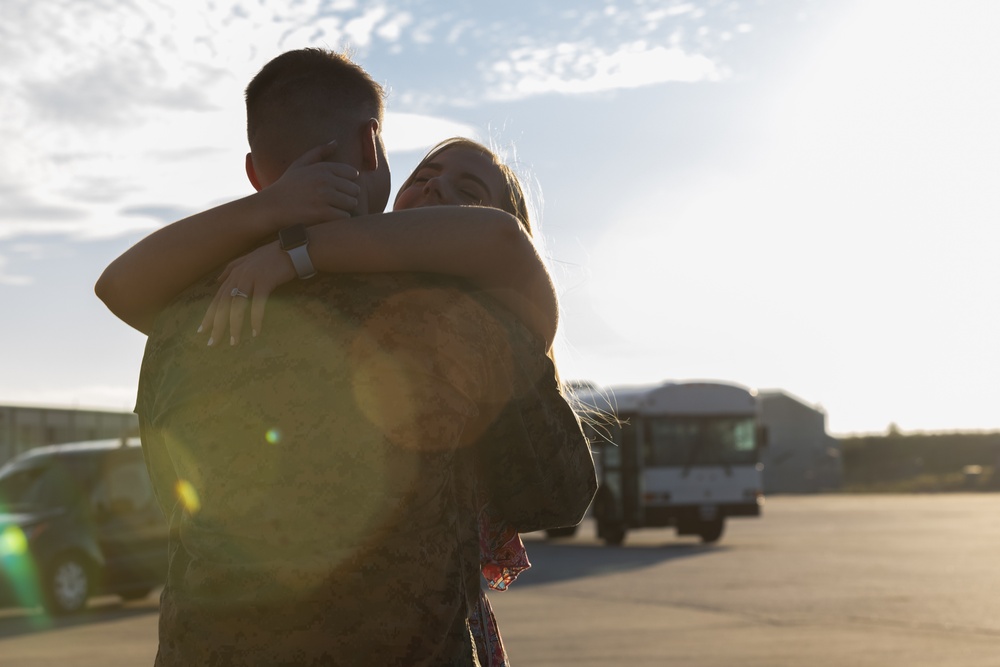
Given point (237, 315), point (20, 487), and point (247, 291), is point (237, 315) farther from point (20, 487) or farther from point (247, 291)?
point (20, 487)

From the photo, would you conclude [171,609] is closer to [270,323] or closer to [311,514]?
[311,514]

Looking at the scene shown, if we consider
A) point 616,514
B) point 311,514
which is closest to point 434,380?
point 311,514

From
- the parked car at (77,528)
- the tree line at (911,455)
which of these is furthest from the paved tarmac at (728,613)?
the tree line at (911,455)

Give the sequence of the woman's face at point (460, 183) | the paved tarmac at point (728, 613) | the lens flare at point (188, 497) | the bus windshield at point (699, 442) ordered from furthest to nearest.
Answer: the bus windshield at point (699, 442) < the paved tarmac at point (728, 613) < the woman's face at point (460, 183) < the lens flare at point (188, 497)

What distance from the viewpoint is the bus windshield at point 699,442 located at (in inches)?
1027

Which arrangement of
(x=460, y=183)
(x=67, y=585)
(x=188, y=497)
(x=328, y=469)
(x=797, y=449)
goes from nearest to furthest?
(x=328, y=469) → (x=188, y=497) → (x=460, y=183) → (x=67, y=585) → (x=797, y=449)

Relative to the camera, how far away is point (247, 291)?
2230 millimetres

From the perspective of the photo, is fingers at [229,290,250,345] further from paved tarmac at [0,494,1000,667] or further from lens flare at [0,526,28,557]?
lens flare at [0,526,28,557]

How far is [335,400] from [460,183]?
129 cm

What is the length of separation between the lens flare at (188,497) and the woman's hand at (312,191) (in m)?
0.47

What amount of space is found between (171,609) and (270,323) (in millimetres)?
485

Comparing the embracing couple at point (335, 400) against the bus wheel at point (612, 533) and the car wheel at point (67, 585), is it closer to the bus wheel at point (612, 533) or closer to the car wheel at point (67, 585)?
the car wheel at point (67, 585)

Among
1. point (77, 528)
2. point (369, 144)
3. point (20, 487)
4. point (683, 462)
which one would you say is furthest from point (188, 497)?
point (683, 462)

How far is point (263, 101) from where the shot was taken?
244cm
